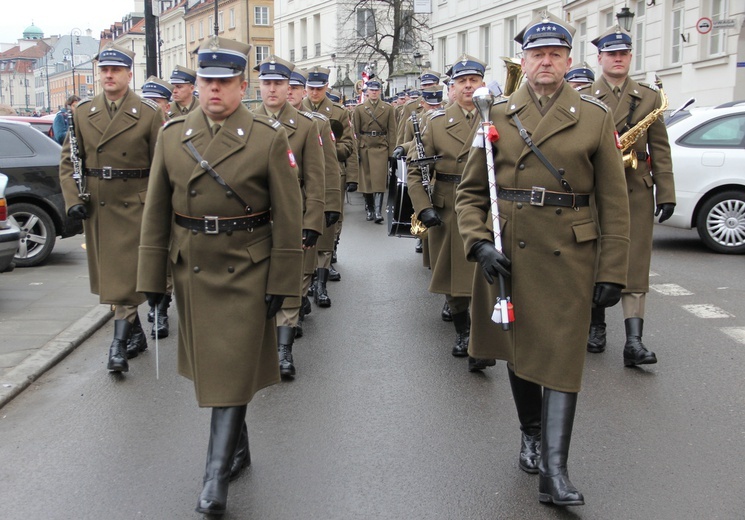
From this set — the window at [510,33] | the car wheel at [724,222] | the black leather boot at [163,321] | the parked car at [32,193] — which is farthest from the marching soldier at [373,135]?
the window at [510,33]

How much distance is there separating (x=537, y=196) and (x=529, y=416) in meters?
1.14

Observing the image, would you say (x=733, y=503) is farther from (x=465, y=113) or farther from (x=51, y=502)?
Answer: (x=465, y=113)

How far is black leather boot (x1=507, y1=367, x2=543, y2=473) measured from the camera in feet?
15.6

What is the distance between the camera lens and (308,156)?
22.6 feet

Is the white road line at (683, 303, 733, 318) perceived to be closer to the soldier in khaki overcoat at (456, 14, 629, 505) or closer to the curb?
the soldier in khaki overcoat at (456, 14, 629, 505)

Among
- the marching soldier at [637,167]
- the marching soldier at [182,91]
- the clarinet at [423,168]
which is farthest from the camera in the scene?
the marching soldier at [182,91]

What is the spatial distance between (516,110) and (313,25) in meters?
63.5

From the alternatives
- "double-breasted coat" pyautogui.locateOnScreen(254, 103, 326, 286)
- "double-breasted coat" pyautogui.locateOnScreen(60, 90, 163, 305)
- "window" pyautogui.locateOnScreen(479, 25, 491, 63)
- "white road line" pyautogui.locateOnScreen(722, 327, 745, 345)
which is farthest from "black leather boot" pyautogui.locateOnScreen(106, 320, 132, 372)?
"window" pyautogui.locateOnScreen(479, 25, 491, 63)

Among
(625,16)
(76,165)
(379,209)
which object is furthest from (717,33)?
(76,165)

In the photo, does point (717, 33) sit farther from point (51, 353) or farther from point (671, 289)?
point (51, 353)

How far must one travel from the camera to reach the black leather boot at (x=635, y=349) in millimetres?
6711

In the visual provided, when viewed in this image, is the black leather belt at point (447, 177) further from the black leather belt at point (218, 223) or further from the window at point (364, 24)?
the window at point (364, 24)

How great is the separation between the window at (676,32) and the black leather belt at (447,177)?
69.6 feet

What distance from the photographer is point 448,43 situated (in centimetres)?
4534
